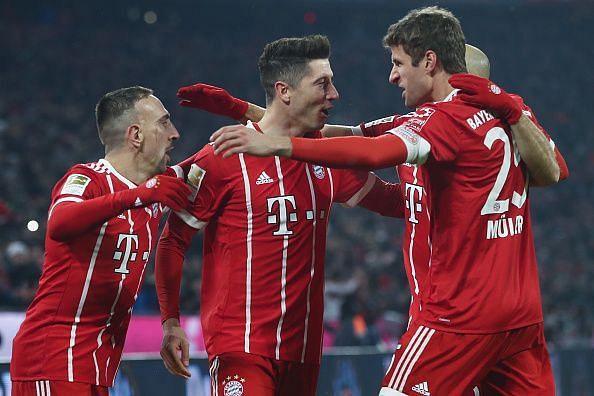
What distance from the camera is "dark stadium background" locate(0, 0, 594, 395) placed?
1385cm

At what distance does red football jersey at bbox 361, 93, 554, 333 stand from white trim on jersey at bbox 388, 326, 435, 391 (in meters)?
0.06

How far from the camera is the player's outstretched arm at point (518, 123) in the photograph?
12.9ft

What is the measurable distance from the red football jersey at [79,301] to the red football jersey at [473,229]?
149 cm

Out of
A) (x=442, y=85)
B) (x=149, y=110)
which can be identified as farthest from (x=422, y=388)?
(x=149, y=110)

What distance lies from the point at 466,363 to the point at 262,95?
20180mm

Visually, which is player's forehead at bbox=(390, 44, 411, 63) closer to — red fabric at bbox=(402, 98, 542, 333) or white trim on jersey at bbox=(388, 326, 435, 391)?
red fabric at bbox=(402, 98, 542, 333)

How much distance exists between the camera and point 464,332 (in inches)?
155

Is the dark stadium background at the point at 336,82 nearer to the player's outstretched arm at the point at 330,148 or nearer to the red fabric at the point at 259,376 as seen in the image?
the red fabric at the point at 259,376

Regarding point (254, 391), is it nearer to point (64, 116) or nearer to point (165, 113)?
point (165, 113)

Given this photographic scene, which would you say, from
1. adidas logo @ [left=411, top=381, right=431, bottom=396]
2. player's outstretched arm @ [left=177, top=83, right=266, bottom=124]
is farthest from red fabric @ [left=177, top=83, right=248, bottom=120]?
adidas logo @ [left=411, top=381, right=431, bottom=396]

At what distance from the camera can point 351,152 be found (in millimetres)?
3668

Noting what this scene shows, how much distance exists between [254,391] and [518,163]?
4.89 ft

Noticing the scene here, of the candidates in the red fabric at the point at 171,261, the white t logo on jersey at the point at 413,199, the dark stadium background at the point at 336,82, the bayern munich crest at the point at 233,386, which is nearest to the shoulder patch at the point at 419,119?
the white t logo on jersey at the point at 413,199

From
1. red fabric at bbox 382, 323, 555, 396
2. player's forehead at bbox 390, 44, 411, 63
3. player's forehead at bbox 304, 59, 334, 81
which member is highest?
player's forehead at bbox 304, 59, 334, 81
